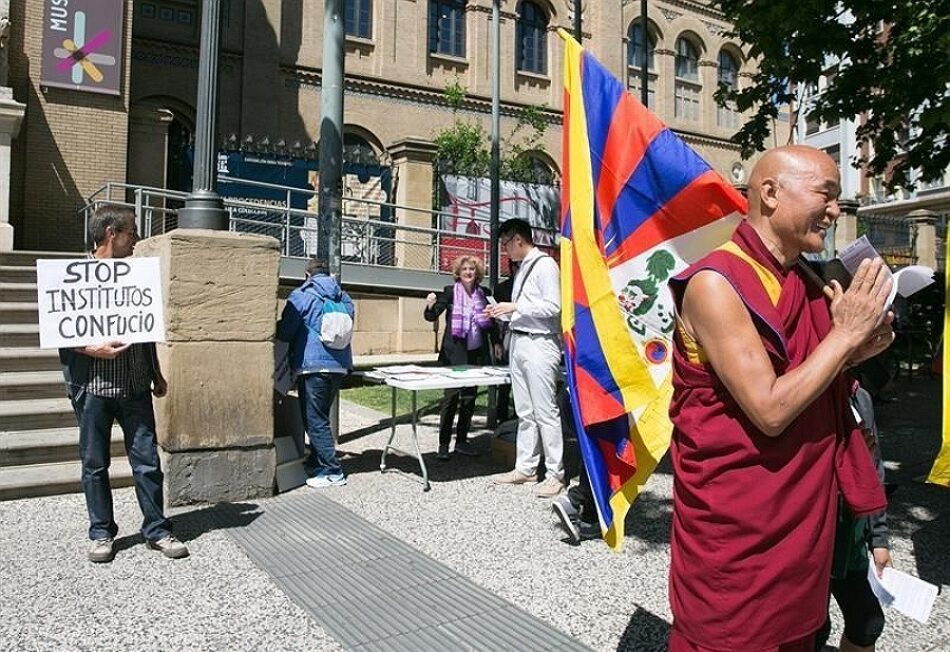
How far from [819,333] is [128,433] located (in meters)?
3.96

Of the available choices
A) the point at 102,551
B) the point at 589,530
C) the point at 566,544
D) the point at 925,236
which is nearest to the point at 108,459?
the point at 102,551

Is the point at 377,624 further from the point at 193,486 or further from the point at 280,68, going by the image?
the point at 280,68

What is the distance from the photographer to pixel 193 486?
549cm

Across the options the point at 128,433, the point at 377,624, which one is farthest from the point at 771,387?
the point at 128,433

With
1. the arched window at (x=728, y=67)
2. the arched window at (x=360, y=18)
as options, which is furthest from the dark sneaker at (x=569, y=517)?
the arched window at (x=728, y=67)

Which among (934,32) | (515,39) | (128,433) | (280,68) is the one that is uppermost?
(515,39)

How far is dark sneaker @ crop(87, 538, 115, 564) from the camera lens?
4312 mm

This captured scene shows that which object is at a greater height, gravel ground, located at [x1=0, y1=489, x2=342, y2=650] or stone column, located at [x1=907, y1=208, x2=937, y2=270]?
stone column, located at [x1=907, y1=208, x2=937, y2=270]

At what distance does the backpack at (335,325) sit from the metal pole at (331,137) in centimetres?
117

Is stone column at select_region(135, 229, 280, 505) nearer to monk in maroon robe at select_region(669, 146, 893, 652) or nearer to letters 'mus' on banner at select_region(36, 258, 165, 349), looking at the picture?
letters 'mus' on banner at select_region(36, 258, 165, 349)

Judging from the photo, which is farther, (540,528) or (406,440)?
(406,440)

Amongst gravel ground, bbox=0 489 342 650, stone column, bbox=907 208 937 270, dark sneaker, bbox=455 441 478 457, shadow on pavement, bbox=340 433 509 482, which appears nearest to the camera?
gravel ground, bbox=0 489 342 650

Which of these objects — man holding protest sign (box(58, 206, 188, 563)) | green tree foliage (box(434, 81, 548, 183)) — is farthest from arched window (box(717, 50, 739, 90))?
man holding protest sign (box(58, 206, 188, 563))

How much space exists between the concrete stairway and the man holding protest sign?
1.55 metres
